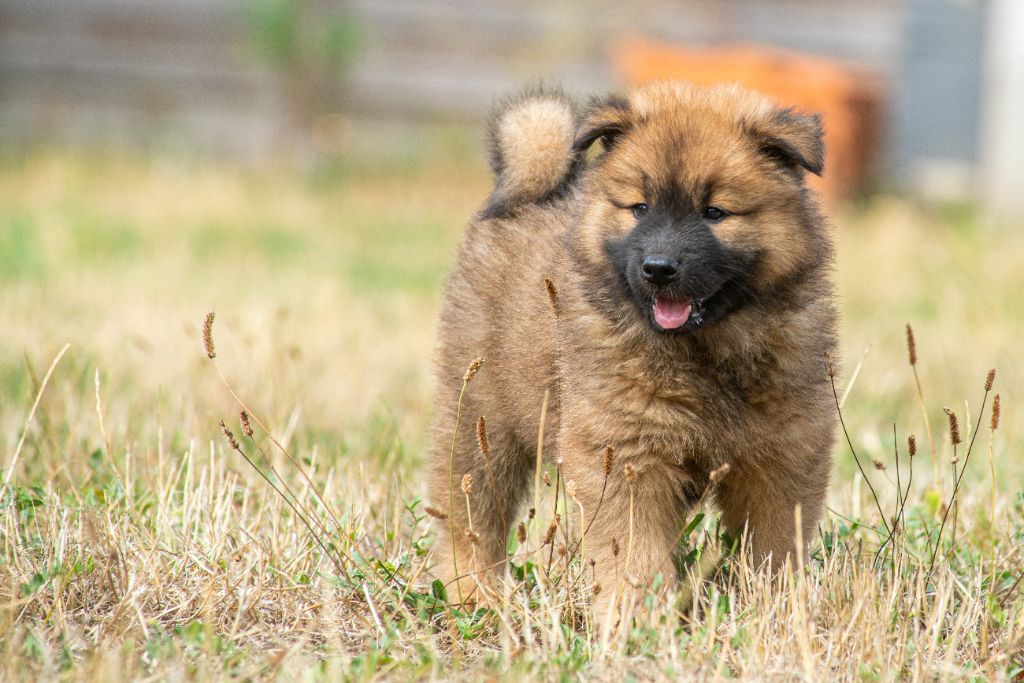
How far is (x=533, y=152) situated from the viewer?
3432 mm

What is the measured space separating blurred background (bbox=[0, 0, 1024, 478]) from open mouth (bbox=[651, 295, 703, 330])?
4.48 ft

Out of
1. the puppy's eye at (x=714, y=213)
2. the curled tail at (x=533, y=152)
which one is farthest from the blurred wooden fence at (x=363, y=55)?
the puppy's eye at (x=714, y=213)

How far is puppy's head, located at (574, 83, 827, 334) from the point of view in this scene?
2859 mm

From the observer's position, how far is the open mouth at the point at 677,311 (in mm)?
2859

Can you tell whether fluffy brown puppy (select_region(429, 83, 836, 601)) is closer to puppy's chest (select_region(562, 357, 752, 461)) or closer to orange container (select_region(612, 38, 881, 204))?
puppy's chest (select_region(562, 357, 752, 461))

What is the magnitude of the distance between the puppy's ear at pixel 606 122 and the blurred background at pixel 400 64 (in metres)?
→ 8.15

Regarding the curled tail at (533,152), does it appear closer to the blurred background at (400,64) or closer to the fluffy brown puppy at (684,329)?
the fluffy brown puppy at (684,329)

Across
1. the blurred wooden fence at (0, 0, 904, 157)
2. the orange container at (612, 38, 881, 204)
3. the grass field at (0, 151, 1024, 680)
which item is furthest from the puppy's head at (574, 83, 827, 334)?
the blurred wooden fence at (0, 0, 904, 157)

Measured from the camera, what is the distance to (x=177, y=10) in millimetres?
12133

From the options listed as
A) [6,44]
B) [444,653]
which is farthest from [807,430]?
[6,44]

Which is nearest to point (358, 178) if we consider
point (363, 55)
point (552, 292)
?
point (363, 55)

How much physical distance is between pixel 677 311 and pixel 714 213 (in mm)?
245

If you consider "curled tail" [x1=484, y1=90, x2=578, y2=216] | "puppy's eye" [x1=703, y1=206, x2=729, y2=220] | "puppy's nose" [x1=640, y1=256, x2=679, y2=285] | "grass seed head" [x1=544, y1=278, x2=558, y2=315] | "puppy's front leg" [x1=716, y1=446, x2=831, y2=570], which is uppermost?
"curled tail" [x1=484, y1=90, x2=578, y2=216]

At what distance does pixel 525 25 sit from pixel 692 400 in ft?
32.7
